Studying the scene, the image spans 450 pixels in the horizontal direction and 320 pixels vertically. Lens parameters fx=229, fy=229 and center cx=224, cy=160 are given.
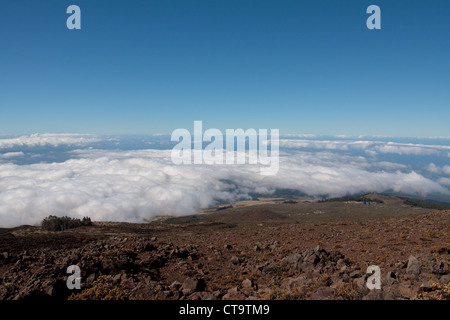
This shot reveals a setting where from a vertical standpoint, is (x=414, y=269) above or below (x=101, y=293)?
above

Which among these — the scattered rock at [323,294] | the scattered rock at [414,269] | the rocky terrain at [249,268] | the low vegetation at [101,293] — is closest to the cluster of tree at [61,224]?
the rocky terrain at [249,268]

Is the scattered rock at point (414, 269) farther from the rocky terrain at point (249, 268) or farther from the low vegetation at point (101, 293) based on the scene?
the low vegetation at point (101, 293)

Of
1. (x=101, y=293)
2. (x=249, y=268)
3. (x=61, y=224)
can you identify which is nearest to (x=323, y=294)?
(x=249, y=268)

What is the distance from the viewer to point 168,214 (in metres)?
160

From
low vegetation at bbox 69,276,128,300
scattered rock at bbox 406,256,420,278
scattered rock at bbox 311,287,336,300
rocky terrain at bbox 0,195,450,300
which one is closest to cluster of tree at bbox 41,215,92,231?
rocky terrain at bbox 0,195,450,300

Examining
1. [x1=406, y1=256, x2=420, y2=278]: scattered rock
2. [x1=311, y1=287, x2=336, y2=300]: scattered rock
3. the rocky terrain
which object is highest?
[x1=406, y1=256, x2=420, y2=278]: scattered rock

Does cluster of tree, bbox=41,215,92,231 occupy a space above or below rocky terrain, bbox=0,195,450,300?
below

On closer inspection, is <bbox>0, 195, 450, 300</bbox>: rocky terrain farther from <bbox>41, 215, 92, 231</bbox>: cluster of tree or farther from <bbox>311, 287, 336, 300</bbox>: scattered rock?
<bbox>41, 215, 92, 231</bbox>: cluster of tree

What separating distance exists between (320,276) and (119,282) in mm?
8868

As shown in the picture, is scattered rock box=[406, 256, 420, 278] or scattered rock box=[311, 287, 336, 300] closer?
scattered rock box=[311, 287, 336, 300]

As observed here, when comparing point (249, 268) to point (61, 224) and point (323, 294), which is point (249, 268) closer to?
point (323, 294)

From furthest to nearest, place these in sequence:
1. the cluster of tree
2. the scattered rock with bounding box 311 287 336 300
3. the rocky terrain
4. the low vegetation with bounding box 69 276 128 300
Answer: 1. the cluster of tree
2. the low vegetation with bounding box 69 276 128 300
3. the rocky terrain
4. the scattered rock with bounding box 311 287 336 300
